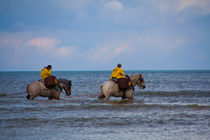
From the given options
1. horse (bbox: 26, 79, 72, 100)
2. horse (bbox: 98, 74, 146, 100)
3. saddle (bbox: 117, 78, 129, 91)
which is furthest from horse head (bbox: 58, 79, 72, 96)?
saddle (bbox: 117, 78, 129, 91)

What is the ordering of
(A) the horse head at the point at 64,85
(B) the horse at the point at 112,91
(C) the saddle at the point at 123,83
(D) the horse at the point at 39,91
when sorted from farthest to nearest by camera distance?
(A) the horse head at the point at 64,85 → (D) the horse at the point at 39,91 → (B) the horse at the point at 112,91 → (C) the saddle at the point at 123,83

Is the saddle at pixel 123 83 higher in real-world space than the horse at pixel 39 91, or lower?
higher

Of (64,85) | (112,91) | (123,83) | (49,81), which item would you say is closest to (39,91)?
(49,81)

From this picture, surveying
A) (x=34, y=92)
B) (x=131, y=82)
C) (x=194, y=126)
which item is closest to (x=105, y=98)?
(x=131, y=82)

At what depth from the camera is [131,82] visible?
53.7ft

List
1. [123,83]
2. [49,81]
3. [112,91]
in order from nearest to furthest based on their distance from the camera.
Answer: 1. [123,83]
2. [112,91]
3. [49,81]

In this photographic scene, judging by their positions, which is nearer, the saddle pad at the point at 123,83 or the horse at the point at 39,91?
the saddle pad at the point at 123,83

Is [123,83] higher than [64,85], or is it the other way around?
[123,83]

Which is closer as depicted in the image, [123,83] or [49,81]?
[123,83]

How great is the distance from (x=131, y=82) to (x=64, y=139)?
30.9ft

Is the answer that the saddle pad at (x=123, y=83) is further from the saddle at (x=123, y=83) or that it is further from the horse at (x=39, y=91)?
the horse at (x=39, y=91)

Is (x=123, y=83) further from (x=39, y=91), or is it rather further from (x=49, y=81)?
(x=39, y=91)

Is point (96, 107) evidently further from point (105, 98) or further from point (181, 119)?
point (181, 119)

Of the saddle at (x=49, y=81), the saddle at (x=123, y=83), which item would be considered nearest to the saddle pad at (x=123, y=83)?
the saddle at (x=123, y=83)
